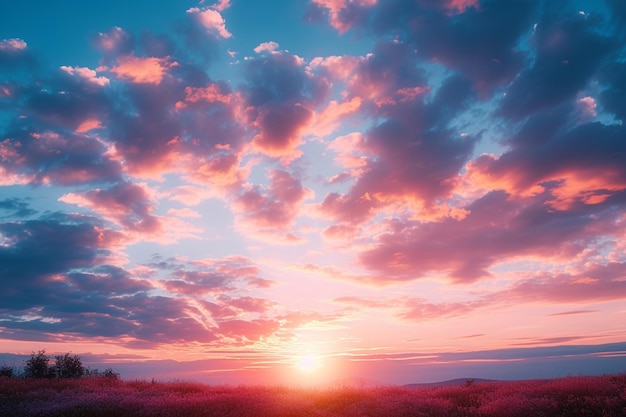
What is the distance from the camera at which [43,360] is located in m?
34.4

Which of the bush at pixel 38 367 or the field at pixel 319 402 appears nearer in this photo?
the field at pixel 319 402

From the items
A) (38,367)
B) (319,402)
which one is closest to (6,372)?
(38,367)

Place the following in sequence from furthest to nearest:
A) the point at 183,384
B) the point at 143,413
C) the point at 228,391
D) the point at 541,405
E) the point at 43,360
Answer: the point at 43,360 < the point at 183,384 < the point at 228,391 < the point at 541,405 < the point at 143,413

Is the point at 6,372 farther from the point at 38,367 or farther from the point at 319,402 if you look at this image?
the point at 319,402

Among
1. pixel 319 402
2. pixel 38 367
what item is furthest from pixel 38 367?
pixel 319 402

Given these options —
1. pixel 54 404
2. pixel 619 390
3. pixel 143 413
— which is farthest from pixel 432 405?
pixel 54 404

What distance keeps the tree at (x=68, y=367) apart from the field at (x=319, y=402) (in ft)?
31.2

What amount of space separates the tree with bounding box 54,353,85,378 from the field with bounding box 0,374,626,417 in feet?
31.2

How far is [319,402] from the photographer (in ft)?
72.7

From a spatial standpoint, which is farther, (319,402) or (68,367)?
(68,367)

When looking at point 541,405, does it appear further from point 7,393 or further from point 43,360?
point 43,360

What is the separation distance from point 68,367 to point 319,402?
25.6 metres

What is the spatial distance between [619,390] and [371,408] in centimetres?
1317

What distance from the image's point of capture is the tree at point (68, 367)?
34.6 metres
